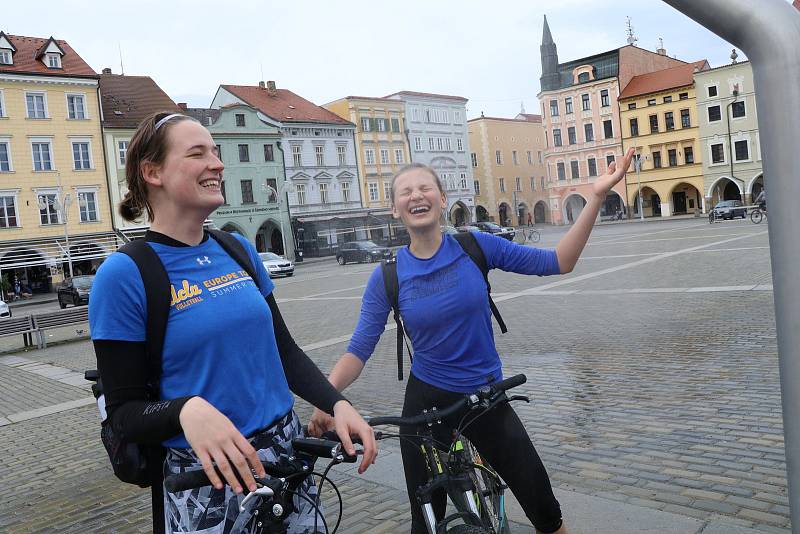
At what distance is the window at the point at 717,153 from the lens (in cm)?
5791

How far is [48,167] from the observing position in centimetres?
4166

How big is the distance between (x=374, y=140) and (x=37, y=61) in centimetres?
2730

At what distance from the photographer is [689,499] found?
160 inches

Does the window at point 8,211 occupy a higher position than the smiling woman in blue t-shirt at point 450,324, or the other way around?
the window at point 8,211

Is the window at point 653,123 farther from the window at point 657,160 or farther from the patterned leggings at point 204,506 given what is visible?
the patterned leggings at point 204,506

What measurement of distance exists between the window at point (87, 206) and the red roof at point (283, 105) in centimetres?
1570

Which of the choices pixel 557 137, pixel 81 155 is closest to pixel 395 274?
pixel 81 155

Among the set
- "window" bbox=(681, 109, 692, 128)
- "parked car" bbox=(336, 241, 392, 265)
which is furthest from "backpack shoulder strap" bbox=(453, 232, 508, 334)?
"window" bbox=(681, 109, 692, 128)

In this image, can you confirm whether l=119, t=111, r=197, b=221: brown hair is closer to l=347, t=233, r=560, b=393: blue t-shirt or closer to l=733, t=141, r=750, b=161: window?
l=347, t=233, r=560, b=393: blue t-shirt

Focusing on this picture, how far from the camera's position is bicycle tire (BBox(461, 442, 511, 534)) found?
8.18 ft

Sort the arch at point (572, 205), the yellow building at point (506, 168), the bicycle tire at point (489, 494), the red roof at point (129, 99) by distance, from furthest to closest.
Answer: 1. the yellow building at point (506, 168)
2. the arch at point (572, 205)
3. the red roof at point (129, 99)
4. the bicycle tire at point (489, 494)

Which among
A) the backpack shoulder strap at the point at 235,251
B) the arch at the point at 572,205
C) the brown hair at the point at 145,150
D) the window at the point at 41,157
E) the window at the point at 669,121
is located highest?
the window at the point at 669,121

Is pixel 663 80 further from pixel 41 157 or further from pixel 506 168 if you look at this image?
pixel 41 157

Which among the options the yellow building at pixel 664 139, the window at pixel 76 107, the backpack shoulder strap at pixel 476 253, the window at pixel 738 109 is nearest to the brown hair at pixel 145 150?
A: the backpack shoulder strap at pixel 476 253
